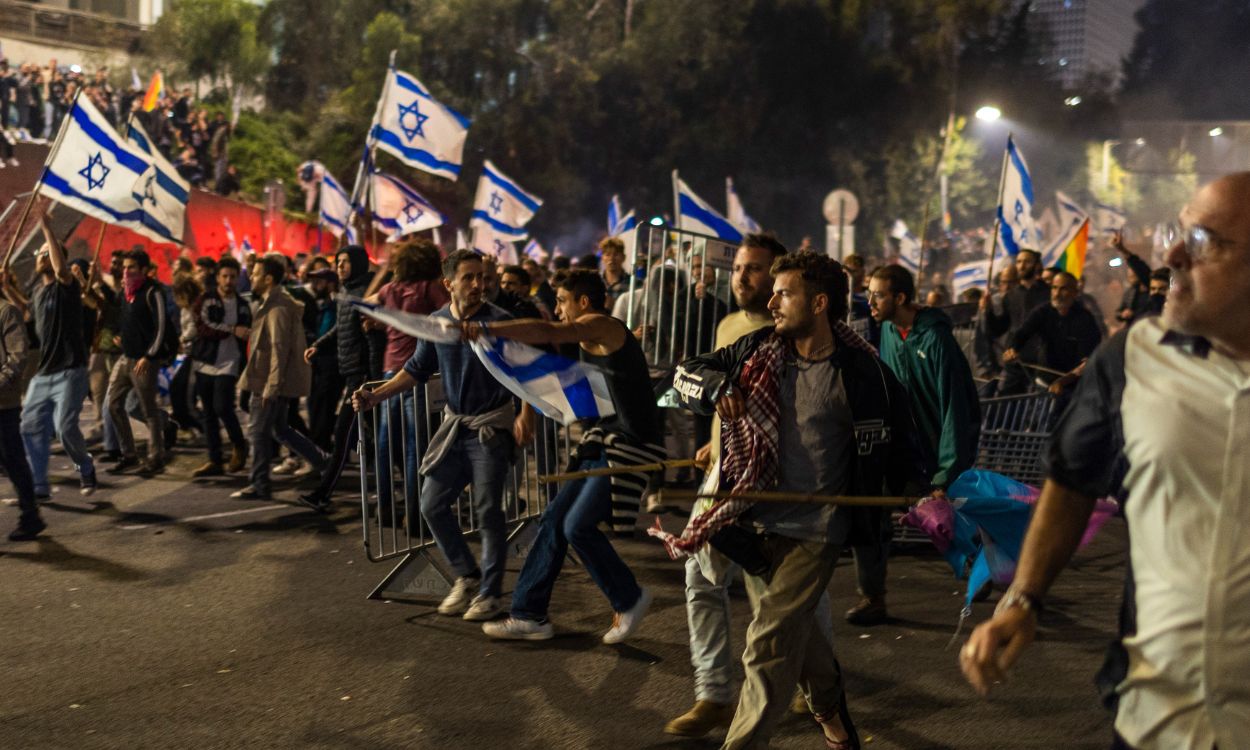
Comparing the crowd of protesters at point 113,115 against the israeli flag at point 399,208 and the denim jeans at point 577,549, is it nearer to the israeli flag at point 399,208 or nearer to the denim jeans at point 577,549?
the israeli flag at point 399,208

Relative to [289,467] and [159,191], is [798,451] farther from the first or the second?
[159,191]

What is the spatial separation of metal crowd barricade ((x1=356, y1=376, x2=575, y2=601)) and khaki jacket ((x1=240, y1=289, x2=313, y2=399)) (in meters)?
1.69

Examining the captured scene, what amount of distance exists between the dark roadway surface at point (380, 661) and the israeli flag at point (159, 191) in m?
4.00

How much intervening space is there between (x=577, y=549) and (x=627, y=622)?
447mm

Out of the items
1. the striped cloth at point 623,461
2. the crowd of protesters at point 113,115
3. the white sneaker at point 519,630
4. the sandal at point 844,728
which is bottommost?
the white sneaker at point 519,630

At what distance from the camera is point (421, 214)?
16.4 m

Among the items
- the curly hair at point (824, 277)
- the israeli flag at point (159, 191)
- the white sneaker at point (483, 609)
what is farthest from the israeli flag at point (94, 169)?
the curly hair at point (824, 277)

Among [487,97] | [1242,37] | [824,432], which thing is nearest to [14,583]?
[824,432]

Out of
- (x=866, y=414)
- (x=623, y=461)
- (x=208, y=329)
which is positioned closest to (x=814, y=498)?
(x=866, y=414)

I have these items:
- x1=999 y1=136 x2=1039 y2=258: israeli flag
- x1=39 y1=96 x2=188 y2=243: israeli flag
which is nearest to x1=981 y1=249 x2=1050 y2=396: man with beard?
x1=999 y1=136 x2=1039 y2=258: israeli flag

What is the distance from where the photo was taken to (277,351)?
10.5 metres

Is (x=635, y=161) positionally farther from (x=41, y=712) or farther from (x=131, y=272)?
(x=41, y=712)

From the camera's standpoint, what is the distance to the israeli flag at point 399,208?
642 inches

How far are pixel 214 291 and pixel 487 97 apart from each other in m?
38.4
